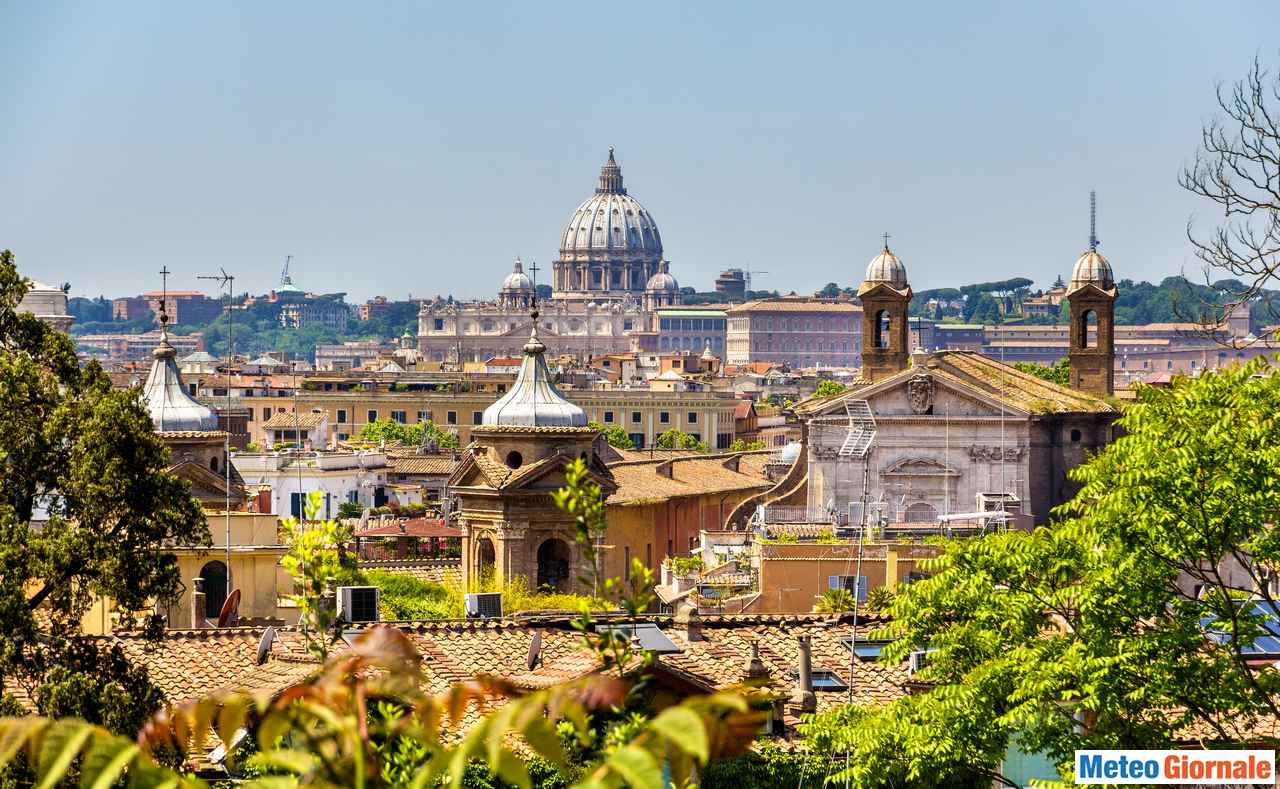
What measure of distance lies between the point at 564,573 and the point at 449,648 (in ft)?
51.0

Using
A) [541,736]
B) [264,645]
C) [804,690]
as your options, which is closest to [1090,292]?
[804,690]

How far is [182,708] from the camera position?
7539 mm

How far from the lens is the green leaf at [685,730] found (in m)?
6.81

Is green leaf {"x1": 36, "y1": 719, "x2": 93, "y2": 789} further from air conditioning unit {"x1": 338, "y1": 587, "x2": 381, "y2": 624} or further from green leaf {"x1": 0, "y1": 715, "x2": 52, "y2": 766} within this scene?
air conditioning unit {"x1": 338, "y1": 587, "x2": 381, "y2": 624}

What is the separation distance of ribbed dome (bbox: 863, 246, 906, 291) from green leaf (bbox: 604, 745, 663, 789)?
44.4m

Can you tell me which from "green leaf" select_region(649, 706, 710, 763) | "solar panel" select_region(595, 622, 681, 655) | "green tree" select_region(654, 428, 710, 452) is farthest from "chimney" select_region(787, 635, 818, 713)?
"green tree" select_region(654, 428, 710, 452)

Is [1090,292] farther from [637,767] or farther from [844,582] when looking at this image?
[637,767]

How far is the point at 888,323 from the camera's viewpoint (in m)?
51.7

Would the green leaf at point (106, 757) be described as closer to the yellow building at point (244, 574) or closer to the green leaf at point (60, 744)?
the green leaf at point (60, 744)

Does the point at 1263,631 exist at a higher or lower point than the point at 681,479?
higher

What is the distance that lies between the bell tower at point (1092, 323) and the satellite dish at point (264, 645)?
28.2 metres

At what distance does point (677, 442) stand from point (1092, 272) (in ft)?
172

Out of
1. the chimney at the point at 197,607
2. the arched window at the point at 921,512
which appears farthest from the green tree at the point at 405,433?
the chimney at the point at 197,607

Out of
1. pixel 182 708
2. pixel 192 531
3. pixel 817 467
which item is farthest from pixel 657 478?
pixel 182 708
